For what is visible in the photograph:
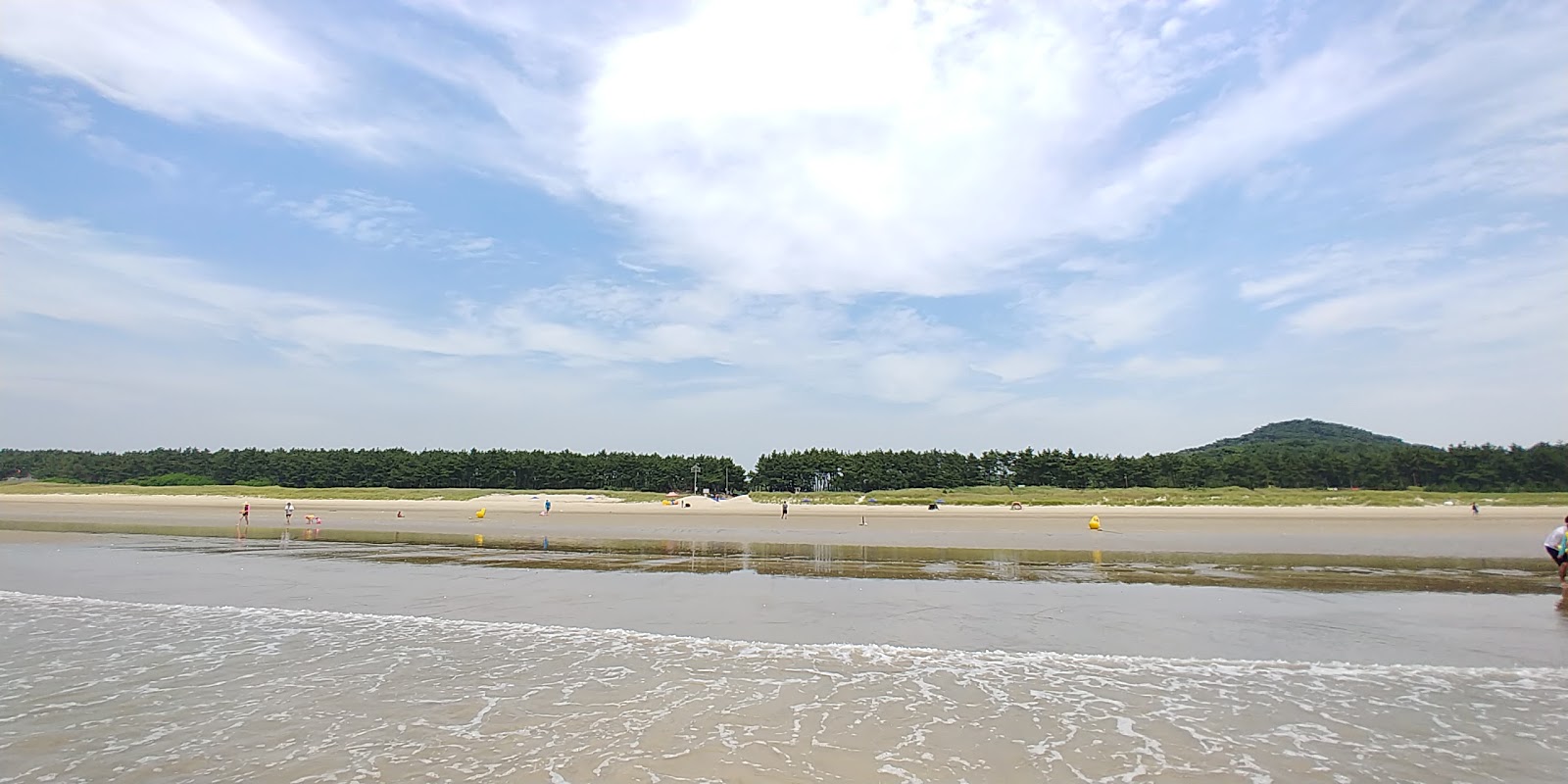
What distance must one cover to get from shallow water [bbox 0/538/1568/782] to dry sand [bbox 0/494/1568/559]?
54.6ft

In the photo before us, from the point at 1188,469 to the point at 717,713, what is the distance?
11244 cm

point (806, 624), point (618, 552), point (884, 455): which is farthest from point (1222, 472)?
point (806, 624)

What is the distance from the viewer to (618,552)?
24781 mm

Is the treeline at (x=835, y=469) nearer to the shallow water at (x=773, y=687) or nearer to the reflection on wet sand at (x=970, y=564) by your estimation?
the reflection on wet sand at (x=970, y=564)

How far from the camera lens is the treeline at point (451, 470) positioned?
12394 centimetres

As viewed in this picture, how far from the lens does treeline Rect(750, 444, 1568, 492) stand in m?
91.4

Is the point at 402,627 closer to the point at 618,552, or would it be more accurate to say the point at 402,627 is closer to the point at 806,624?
the point at 806,624

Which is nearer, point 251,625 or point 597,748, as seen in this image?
point 597,748

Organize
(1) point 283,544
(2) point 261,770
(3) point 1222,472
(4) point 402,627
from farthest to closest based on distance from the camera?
(3) point 1222,472 < (1) point 283,544 < (4) point 402,627 < (2) point 261,770

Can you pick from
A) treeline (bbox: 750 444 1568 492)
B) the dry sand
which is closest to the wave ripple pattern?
the dry sand

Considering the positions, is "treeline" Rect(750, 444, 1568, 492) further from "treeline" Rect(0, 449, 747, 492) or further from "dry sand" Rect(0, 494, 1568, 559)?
"dry sand" Rect(0, 494, 1568, 559)

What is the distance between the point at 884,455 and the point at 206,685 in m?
111

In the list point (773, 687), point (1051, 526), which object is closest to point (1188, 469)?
point (1051, 526)

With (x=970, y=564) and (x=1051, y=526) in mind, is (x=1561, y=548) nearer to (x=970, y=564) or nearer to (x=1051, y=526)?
(x=970, y=564)
